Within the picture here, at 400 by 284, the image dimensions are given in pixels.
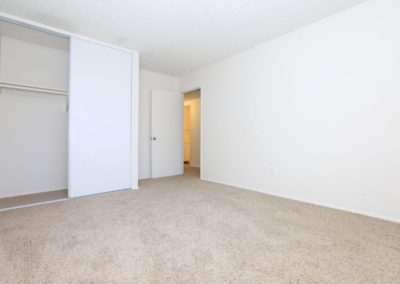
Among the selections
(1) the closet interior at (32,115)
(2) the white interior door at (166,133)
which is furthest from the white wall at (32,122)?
(2) the white interior door at (166,133)

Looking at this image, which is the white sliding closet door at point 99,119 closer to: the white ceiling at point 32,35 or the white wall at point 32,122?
Answer: the white ceiling at point 32,35

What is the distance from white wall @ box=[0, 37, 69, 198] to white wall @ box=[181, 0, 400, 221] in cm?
291

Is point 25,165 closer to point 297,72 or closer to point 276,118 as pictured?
point 276,118

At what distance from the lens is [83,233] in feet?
5.89

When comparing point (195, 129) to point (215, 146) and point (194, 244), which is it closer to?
point (215, 146)

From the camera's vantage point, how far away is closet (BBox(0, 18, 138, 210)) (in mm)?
2885

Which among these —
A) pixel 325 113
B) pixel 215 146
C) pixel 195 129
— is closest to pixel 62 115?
pixel 215 146

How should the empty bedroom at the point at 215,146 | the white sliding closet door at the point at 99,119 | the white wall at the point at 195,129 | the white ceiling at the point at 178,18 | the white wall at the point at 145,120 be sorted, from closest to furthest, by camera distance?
the empty bedroom at the point at 215,146
the white ceiling at the point at 178,18
the white sliding closet door at the point at 99,119
the white wall at the point at 145,120
the white wall at the point at 195,129

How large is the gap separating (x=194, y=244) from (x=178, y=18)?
8.47 ft

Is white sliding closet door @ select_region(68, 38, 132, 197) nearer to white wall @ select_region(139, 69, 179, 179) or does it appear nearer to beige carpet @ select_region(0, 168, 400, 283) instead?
beige carpet @ select_region(0, 168, 400, 283)

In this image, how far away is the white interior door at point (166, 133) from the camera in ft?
14.8

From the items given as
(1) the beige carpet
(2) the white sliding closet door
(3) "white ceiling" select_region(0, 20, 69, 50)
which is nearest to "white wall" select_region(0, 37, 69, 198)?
(3) "white ceiling" select_region(0, 20, 69, 50)

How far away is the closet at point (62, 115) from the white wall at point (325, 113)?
1.92 meters

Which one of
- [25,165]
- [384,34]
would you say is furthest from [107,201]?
[384,34]
